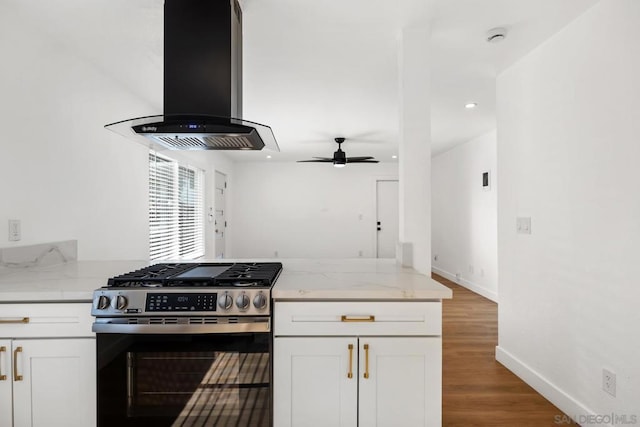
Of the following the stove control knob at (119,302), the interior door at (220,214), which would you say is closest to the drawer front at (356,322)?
the stove control knob at (119,302)

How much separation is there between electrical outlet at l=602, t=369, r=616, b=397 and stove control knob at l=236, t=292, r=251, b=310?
73.1 inches

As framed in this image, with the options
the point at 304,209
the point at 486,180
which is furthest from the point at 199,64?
the point at 304,209

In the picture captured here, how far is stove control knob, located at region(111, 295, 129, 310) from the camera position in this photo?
1.37 metres

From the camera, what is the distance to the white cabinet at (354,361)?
1.42 metres

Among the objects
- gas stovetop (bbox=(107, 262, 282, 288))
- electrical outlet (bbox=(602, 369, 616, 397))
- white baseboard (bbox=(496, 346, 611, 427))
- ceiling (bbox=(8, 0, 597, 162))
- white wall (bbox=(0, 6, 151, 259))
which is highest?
ceiling (bbox=(8, 0, 597, 162))

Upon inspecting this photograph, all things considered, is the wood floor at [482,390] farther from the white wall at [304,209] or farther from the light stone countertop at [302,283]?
the white wall at [304,209]

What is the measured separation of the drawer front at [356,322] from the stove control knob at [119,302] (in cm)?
61

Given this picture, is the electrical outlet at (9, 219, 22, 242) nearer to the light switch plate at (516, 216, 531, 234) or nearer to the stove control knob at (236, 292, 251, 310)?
the stove control knob at (236, 292, 251, 310)

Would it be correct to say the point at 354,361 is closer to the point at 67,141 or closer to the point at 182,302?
the point at 182,302

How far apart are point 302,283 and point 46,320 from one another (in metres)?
1.10

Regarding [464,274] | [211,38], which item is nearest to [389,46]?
[211,38]

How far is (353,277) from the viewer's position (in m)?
1.65

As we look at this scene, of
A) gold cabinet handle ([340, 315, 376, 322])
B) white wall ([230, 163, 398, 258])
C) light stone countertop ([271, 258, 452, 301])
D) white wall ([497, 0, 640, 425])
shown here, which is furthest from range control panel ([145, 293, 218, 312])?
white wall ([230, 163, 398, 258])

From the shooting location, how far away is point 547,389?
218 centimetres
